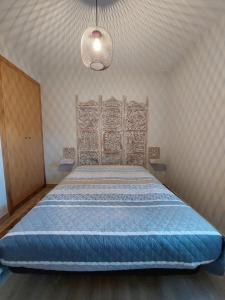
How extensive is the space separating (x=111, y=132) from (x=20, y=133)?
161 cm

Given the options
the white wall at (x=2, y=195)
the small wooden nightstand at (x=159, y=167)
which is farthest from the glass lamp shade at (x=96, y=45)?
the small wooden nightstand at (x=159, y=167)

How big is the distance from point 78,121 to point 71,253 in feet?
8.48

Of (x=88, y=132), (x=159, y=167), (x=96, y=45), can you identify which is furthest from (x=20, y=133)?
(x=159, y=167)

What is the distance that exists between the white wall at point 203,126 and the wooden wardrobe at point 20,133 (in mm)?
2582

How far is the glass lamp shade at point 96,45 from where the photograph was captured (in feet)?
4.38

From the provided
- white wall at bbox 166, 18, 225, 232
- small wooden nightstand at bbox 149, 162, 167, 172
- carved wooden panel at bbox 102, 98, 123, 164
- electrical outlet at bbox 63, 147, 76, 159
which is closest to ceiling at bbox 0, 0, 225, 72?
white wall at bbox 166, 18, 225, 232

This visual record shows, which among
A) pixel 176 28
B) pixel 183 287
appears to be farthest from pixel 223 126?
pixel 183 287

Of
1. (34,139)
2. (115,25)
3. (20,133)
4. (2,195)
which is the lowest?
(2,195)

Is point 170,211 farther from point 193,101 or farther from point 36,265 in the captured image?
point 193,101

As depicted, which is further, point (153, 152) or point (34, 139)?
point (153, 152)

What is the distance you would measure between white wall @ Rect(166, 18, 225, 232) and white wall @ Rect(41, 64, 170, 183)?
420mm

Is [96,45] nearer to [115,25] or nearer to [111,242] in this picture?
[115,25]

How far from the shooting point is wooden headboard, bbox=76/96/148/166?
10.5 feet

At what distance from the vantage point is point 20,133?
2508 mm
